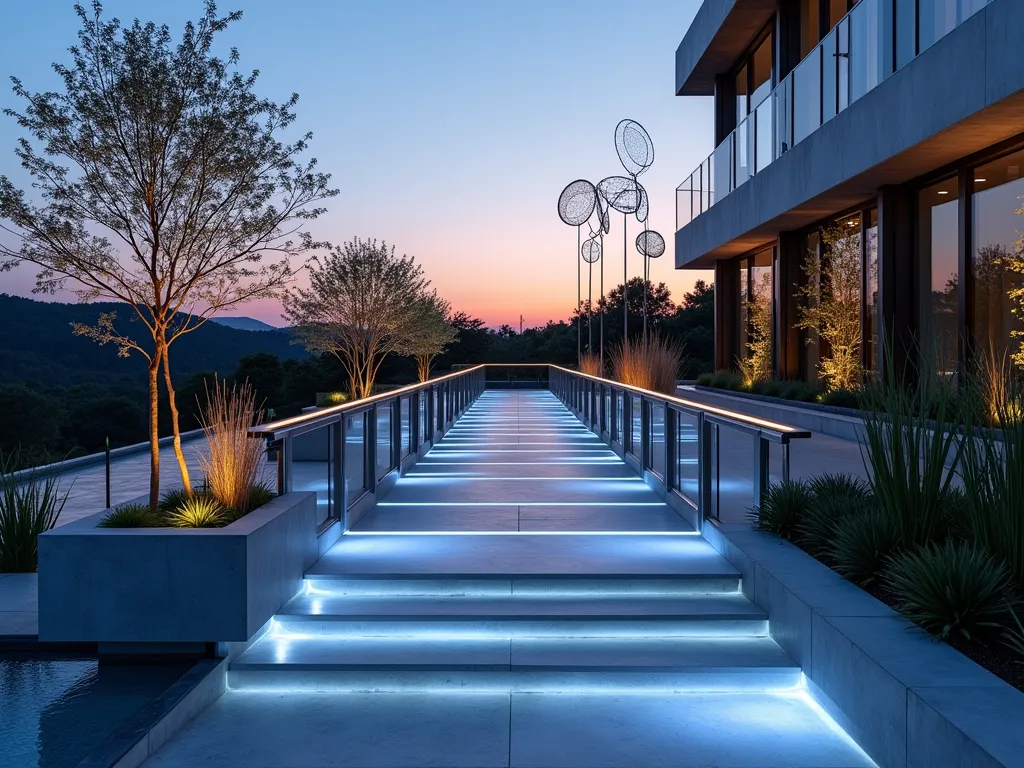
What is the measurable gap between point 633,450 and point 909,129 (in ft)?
16.8

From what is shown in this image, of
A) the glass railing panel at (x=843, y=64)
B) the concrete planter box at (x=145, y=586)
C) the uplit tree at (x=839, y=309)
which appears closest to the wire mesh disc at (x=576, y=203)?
the uplit tree at (x=839, y=309)

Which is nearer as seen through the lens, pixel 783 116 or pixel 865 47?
pixel 865 47

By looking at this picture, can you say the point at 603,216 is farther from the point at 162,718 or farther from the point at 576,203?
the point at 162,718

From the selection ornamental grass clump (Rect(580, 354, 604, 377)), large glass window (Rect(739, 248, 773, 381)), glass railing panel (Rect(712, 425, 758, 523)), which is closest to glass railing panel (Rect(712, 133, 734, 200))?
large glass window (Rect(739, 248, 773, 381))

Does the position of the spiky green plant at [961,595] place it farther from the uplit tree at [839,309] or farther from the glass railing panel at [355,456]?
the uplit tree at [839,309]

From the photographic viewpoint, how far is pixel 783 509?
19.4 feet

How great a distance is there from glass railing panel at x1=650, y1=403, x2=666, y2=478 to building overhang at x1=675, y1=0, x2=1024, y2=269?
458cm

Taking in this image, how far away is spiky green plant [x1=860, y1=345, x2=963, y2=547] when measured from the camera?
4.59 meters

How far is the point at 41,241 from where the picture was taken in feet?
21.3

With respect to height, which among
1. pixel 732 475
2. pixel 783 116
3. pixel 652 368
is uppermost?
pixel 783 116

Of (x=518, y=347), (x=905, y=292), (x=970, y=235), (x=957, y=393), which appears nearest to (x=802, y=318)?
(x=905, y=292)

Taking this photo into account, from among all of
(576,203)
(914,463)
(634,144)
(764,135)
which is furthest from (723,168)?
(914,463)

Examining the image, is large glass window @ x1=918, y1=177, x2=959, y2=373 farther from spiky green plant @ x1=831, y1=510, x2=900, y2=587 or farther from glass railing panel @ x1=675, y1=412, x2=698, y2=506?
spiky green plant @ x1=831, y1=510, x2=900, y2=587

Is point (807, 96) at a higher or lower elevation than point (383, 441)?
higher
